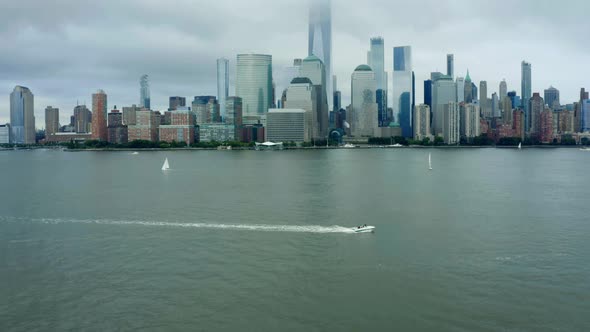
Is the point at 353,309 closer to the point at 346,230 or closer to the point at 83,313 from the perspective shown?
the point at 83,313

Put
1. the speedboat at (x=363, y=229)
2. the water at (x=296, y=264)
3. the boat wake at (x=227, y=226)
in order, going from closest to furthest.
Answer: the water at (x=296, y=264) → the speedboat at (x=363, y=229) → the boat wake at (x=227, y=226)

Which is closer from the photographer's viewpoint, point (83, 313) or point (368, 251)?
point (83, 313)

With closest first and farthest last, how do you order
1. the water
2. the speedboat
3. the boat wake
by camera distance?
the water
the speedboat
the boat wake

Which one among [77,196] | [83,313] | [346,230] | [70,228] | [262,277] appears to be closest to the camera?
[83,313]

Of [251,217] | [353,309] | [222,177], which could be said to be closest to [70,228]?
[251,217]

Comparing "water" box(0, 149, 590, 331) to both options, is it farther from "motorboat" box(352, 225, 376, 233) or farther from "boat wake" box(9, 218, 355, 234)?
"motorboat" box(352, 225, 376, 233)

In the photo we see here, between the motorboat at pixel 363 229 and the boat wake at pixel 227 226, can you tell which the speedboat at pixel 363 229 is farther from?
the boat wake at pixel 227 226

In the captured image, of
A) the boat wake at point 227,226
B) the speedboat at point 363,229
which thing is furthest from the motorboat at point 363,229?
the boat wake at point 227,226

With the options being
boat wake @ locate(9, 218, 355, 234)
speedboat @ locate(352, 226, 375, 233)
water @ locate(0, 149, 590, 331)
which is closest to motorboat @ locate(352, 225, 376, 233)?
speedboat @ locate(352, 226, 375, 233)

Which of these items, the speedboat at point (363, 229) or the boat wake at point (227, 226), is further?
the boat wake at point (227, 226)
